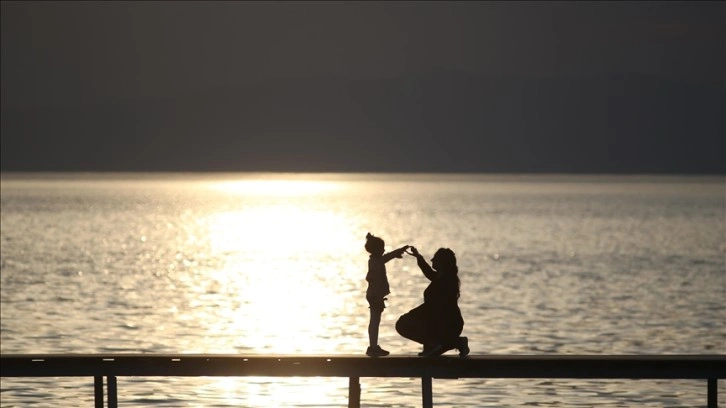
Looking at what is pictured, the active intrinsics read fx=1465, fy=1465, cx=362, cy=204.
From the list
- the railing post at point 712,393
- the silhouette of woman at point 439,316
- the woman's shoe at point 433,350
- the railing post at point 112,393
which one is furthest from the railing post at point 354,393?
the railing post at point 712,393

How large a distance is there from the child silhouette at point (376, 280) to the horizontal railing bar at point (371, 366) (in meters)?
0.57

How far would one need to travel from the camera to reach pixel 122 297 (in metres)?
58.0

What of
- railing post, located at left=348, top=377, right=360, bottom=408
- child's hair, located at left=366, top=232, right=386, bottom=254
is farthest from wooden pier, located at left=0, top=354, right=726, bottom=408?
child's hair, located at left=366, top=232, right=386, bottom=254

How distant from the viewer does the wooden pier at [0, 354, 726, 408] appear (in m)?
18.6

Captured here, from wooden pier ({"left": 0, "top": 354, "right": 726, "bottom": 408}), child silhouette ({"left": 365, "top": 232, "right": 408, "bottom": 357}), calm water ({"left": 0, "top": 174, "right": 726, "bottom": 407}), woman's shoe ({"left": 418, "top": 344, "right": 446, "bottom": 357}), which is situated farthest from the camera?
calm water ({"left": 0, "top": 174, "right": 726, "bottom": 407})

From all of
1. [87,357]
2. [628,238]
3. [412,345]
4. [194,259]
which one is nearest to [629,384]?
[412,345]

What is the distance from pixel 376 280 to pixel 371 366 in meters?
1.54

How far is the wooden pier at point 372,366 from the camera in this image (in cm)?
1862

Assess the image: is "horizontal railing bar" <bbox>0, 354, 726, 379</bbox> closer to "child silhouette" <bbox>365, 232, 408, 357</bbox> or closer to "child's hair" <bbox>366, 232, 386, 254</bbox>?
"child silhouette" <bbox>365, 232, 408, 357</bbox>

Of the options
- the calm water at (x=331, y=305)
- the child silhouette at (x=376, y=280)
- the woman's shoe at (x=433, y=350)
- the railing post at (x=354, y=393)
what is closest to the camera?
the woman's shoe at (x=433, y=350)

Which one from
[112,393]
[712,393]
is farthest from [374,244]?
[712,393]

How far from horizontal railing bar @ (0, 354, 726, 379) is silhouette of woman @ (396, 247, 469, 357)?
41 cm

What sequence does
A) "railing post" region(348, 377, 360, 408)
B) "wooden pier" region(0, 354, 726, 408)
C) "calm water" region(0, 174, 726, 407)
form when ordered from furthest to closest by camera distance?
"calm water" region(0, 174, 726, 407) < "railing post" region(348, 377, 360, 408) < "wooden pier" region(0, 354, 726, 408)

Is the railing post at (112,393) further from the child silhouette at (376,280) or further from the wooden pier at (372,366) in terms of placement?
the child silhouette at (376,280)
